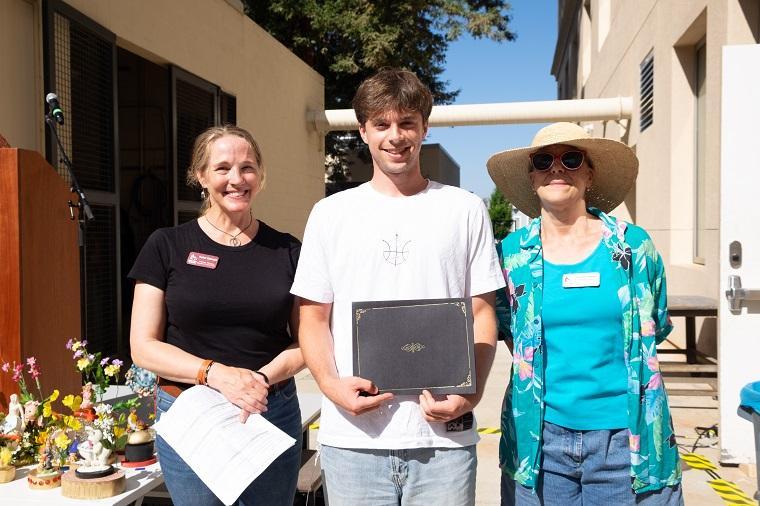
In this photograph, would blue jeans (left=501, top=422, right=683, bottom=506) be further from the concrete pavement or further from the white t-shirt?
the concrete pavement

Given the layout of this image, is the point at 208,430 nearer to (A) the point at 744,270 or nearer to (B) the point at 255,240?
(B) the point at 255,240

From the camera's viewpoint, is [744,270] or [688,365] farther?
[688,365]

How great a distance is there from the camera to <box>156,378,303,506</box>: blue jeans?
83.1 inches

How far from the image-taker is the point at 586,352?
2.09 metres

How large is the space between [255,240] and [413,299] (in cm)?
67

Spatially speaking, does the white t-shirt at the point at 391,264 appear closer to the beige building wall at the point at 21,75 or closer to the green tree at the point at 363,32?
the beige building wall at the point at 21,75

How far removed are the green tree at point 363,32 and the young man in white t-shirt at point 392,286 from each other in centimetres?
1550

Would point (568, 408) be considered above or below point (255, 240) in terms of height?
below

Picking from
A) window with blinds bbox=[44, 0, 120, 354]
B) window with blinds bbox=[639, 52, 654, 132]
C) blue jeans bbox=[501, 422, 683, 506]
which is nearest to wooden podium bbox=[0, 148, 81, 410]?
blue jeans bbox=[501, 422, 683, 506]

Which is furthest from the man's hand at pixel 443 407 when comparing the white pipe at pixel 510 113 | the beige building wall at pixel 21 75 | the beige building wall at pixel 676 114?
the white pipe at pixel 510 113

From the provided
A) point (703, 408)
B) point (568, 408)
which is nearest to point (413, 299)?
point (568, 408)

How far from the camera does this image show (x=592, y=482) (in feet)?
6.90

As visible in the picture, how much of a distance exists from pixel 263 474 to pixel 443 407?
669 millimetres

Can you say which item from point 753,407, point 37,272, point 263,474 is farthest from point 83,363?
point 753,407
